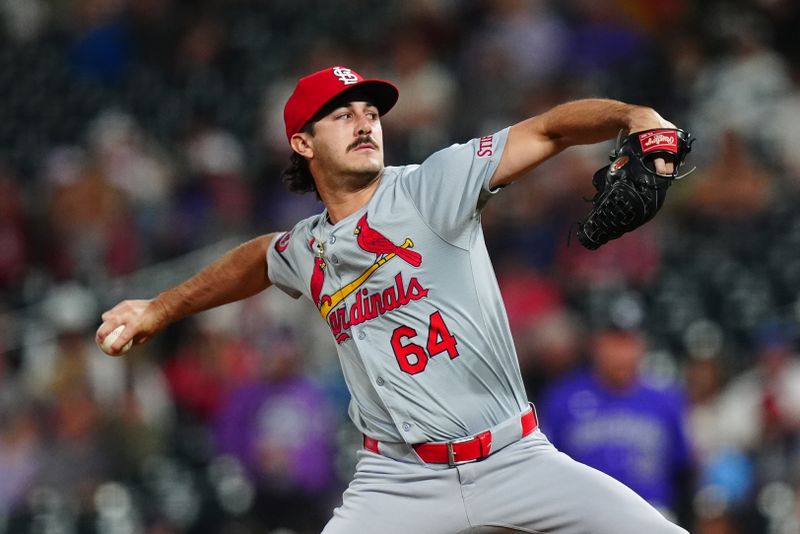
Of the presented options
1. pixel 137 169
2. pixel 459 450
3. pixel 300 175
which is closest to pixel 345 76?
pixel 300 175

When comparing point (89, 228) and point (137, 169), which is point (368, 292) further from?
point (137, 169)

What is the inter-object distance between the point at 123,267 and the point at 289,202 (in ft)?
3.96

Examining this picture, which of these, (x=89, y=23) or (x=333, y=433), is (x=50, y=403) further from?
(x=89, y=23)

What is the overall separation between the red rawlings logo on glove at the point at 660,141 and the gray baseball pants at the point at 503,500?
3.27 ft

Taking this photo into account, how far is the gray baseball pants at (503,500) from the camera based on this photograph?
3764mm

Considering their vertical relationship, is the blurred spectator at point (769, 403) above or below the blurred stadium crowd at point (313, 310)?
below

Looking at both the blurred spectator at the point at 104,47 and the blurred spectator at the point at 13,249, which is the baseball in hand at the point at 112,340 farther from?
the blurred spectator at the point at 104,47

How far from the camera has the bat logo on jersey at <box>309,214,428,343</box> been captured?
399 cm

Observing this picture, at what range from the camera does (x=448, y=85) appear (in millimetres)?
9406

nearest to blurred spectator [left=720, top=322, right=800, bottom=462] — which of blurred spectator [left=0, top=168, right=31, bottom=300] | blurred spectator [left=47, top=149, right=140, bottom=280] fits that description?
blurred spectator [left=47, top=149, right=140, bottom=280]

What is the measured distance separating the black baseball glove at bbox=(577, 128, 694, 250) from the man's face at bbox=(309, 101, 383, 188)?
0.93m

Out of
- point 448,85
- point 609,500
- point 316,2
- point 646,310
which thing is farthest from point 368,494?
point 316,2

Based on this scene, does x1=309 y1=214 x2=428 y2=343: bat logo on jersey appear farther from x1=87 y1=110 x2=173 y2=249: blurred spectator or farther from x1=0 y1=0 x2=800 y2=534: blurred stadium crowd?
x1=87 y1=110 x2=173 y2=249: blurred spectator

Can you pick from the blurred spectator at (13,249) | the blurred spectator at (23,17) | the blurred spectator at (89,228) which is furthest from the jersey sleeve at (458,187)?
the blurred spectator at (23,17)
